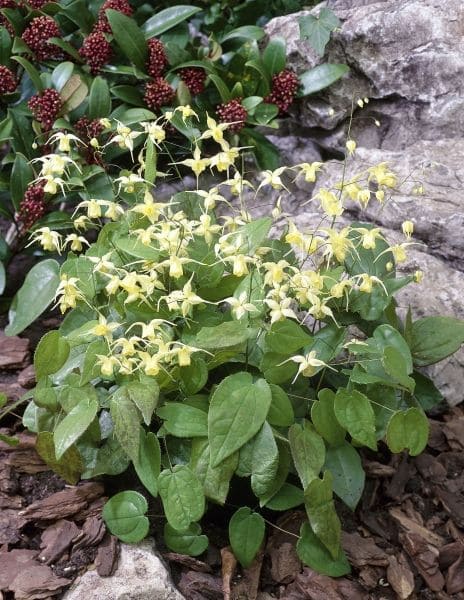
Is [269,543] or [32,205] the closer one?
[269,543]

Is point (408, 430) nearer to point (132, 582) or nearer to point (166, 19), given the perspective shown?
point (132, 582)

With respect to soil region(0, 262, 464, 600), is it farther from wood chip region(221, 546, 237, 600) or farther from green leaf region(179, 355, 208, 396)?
green leaf region(179, 355, 208, 396)

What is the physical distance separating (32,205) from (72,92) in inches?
21.3

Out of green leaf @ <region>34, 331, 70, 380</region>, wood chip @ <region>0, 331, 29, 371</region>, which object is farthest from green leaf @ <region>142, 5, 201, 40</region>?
green leaf @ <region>34, 331, 70, 380</region>

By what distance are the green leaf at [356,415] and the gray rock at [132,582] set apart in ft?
2.09

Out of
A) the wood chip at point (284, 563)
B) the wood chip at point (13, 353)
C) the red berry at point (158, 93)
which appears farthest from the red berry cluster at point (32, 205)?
the wood chip at point (284, 563)

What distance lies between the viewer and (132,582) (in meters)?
1.95

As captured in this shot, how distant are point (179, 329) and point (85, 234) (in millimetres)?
1449

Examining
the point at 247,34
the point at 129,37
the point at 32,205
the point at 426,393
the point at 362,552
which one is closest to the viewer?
the point at 362,552

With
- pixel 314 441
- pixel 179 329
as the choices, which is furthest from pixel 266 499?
pixel 179 329

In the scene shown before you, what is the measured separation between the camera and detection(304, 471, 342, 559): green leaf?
1918 millimetres

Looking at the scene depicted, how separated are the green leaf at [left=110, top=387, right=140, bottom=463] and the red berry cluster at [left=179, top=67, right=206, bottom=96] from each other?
1.82 m

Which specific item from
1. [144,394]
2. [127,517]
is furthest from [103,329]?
[127,517]

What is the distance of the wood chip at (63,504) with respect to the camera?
2.13 metres
